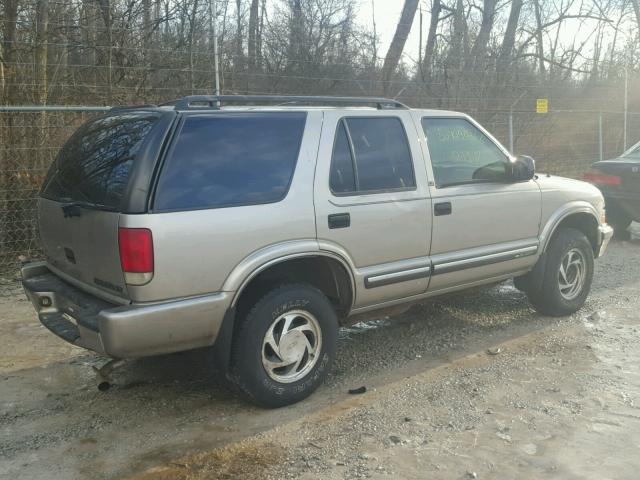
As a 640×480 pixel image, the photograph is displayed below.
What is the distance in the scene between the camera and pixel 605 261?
802 centimetres

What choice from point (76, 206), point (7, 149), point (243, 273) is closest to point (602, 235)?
point (243, 273)

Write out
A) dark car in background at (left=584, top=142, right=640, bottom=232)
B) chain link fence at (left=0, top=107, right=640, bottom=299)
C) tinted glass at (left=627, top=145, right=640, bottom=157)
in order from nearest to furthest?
1. chain link fence at (left=0, top=107, right=640, bottom=299)
2. dark car in background at (left=584, top=142, right=640, bottom=232)
3. tinted glass at (left=627, top=145, right=640, bottom=157)

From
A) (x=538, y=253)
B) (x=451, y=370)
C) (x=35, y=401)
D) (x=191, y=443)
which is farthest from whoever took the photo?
(x=538, y=253)

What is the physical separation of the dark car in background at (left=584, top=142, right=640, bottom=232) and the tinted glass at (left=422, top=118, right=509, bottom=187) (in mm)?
4580

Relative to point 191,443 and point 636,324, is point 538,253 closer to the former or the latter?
point 636,324

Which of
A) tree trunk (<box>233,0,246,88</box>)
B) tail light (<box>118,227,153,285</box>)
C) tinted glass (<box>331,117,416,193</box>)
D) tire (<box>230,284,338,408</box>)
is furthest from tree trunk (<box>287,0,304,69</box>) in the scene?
tail light (<box>118,227,153,285</box>)

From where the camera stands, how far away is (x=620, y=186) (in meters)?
8.86

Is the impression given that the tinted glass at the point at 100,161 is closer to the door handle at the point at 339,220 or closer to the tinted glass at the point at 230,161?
the tinted glass at the point at 230,161

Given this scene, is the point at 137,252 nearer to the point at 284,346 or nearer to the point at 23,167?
the point at 284,346

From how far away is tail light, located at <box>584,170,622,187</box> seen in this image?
890 cm

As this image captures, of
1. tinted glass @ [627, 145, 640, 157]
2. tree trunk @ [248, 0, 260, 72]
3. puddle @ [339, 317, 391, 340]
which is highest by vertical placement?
tree trunk @ [248, 0, 260, 72]

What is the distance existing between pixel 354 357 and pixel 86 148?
238cm

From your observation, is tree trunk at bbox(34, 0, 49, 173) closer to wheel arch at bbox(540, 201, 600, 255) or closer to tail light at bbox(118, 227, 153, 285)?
tail light at bbox(118, 227, 153, 285)

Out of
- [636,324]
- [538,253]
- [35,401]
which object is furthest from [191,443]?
[636,324]
